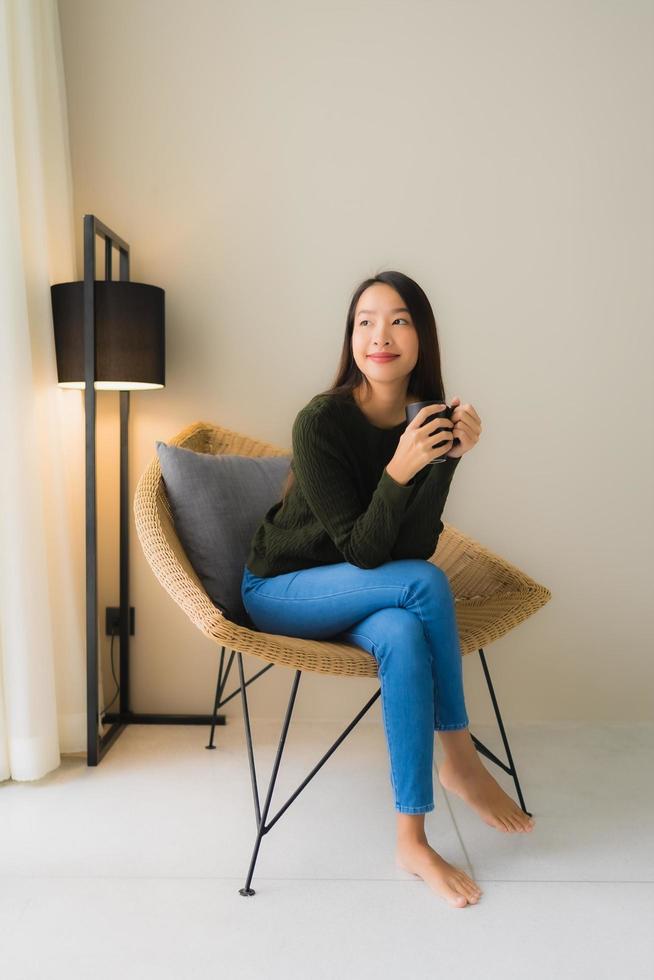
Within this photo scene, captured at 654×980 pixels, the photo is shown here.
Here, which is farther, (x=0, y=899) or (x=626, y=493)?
(x=626, y=493)

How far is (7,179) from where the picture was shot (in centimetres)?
199

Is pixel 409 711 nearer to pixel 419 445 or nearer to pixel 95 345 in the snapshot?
pixel 419 445

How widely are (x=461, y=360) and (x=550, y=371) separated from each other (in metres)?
0.26

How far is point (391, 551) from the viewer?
186 cm

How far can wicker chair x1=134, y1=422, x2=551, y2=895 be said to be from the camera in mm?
1676

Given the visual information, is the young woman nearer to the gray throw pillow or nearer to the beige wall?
the gray throw pillow

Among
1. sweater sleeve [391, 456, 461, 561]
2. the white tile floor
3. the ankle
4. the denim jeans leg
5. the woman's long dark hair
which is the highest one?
the woman's long dark hair

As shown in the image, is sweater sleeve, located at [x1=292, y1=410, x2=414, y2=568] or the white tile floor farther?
sweater sleeve, located at [x1=292, y1=410, x2=414, y2=568]

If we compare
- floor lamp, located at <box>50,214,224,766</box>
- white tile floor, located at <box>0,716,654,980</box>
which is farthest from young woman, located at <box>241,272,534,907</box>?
floor lamp, located at <box>50,214,224,766</box>

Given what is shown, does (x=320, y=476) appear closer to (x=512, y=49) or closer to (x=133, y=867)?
(x=133, y=867)

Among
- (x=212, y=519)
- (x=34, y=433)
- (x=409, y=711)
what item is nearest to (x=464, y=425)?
(x=409, y=711)

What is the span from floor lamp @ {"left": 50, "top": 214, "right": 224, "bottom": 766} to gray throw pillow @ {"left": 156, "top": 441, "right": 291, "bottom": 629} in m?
0.25

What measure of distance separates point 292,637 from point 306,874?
467mm

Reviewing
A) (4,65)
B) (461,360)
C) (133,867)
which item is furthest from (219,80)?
(133,867)
